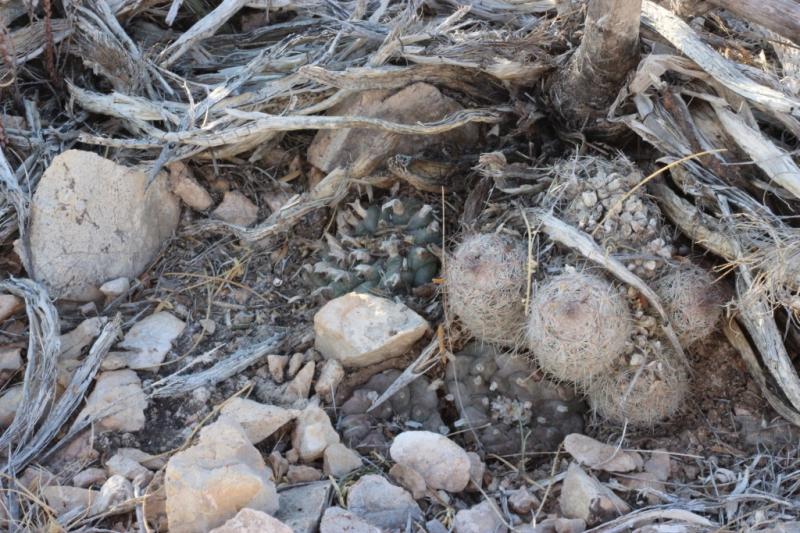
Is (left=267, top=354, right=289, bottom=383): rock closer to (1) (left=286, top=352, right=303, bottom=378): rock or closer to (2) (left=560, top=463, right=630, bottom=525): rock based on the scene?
(1) (left=286, top=352, right=303, bottom=378): rock

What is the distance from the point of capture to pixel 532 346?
265cm

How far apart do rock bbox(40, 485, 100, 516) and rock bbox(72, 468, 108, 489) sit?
53 mm

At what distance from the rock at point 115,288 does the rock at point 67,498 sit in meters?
0.84

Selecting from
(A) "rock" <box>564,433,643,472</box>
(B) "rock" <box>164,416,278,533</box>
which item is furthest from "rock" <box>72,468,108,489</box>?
(A) "rock" <box>564,433,643,472</box>

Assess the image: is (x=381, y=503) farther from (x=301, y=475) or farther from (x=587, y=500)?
(x=587, y=500)

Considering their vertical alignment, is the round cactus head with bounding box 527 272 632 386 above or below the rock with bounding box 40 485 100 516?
above

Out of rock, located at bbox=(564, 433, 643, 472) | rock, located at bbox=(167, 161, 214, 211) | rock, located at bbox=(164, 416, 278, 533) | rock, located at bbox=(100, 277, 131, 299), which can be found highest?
rock, located at bbox=(167, 161, 214, 211)

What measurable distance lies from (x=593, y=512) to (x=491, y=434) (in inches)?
19.0

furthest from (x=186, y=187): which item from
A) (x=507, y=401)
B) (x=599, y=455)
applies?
(x=599, y=455)

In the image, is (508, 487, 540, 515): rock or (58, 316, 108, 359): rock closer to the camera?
(508, 487, 540, 515): rock

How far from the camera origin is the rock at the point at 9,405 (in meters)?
2.70

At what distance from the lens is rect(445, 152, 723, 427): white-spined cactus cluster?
259 cm

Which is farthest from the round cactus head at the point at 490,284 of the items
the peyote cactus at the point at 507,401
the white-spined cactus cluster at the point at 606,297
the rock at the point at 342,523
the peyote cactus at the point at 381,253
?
the rock at the point at 342,523

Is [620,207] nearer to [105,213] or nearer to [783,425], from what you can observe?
[783,425]
